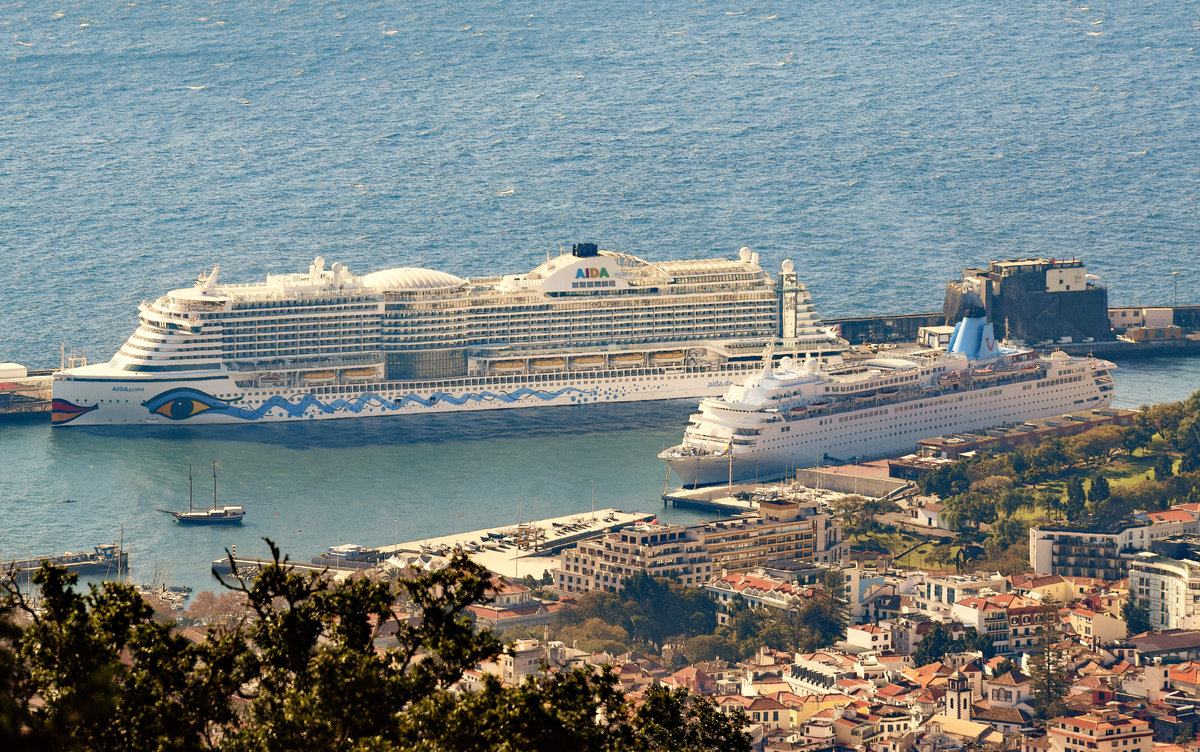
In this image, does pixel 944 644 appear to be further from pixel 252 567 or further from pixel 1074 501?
pixel 252 567

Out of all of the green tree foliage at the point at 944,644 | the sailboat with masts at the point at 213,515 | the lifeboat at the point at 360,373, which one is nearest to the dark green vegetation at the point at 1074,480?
the green tree foliage at the point at 944,644

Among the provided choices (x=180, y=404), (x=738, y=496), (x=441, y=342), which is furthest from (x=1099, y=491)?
(x=180, y=404)

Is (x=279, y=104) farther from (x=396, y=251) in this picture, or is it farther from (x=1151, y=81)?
(x=1151, y=81)

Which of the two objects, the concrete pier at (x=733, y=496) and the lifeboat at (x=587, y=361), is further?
the lifeboat at (x=587, y=361)

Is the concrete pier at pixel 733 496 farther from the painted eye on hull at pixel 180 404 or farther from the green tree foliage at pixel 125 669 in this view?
the green tree foliage at pixel 125 669

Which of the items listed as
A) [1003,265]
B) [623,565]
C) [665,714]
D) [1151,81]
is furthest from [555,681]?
[1151,81]
